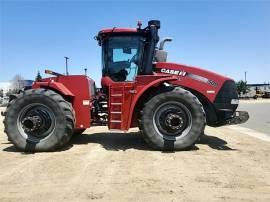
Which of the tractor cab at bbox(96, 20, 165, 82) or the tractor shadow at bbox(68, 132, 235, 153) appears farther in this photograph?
the tractor cab at bbox(96, 20, 165, 82)

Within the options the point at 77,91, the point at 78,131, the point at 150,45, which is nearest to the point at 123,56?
the point at 150,45

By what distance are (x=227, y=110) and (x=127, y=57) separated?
290 cm

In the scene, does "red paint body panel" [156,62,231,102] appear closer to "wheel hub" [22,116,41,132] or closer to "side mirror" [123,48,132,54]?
"side mirror" [123,48,132,54]

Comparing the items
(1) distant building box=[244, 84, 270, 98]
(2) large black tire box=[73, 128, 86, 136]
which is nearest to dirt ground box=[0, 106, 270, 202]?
(2) large black tire box=[73, 128, 86, 136]

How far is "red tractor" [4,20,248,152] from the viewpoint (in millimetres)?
9375

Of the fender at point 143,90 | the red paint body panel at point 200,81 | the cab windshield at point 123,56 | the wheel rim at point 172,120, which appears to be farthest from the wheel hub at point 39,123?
the red paint body panel at point 200,81

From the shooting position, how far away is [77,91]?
9.98 m

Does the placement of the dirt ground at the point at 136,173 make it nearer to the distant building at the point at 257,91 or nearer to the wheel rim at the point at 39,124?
the wheel rim at the point at 39,124

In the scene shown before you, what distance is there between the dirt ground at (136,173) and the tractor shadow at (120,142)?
26 millimetres

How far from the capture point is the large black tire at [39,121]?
9.35 meters

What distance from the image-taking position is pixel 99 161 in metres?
8.01

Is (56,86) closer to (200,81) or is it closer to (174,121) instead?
(174,121)

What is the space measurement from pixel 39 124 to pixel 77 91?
1250mm

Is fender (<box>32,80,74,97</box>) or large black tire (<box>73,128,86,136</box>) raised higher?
fender (<box>32,80,74,97</box>)
